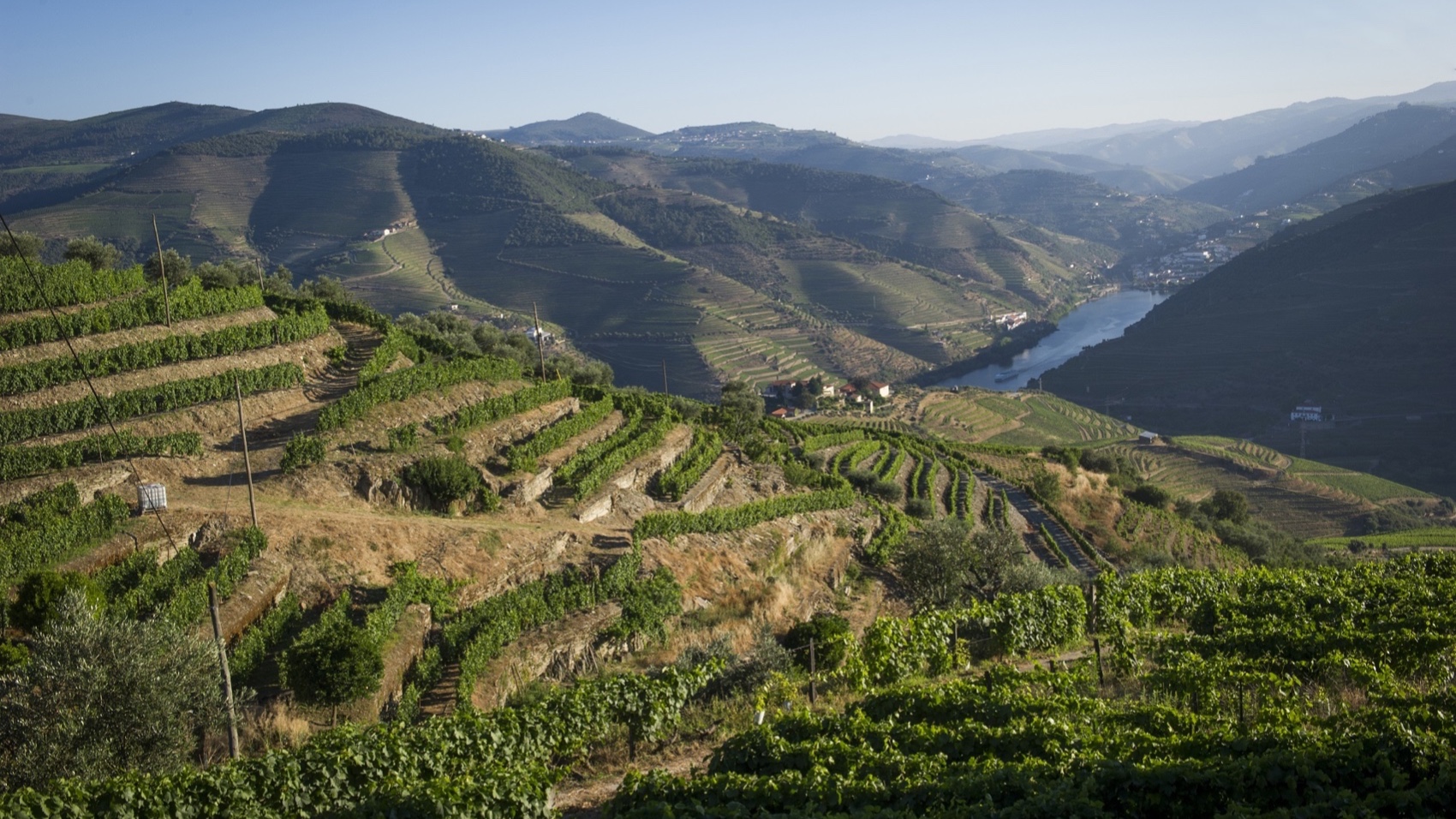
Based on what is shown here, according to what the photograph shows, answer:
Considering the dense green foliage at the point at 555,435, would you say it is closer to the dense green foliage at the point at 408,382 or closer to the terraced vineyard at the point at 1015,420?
the dense green foliage at the point at 408,382

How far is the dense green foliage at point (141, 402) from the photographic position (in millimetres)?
23266

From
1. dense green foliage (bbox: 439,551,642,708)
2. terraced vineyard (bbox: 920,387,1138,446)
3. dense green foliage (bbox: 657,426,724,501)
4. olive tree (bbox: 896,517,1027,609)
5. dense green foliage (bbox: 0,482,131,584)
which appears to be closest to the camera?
dense green foliage (bbox: 0,482,131,584)

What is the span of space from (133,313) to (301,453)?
30.8 feet

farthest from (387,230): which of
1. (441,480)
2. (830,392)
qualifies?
(441,480)

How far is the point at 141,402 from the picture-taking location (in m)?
25.5

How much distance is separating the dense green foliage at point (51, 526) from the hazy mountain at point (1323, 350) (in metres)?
89.0

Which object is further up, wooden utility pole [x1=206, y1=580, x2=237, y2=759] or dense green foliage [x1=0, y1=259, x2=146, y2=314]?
dense green foliage [x1=0, y1=259, x2=146, y2=314]

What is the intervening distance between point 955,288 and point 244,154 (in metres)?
149

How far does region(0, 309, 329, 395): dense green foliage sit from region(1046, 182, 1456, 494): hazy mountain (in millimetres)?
84239

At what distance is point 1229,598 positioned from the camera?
20.8 metres

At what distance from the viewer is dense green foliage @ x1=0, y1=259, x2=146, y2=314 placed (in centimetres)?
2780

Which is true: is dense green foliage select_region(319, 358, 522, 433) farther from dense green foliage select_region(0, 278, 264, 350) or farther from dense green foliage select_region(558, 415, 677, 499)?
dense green foliage select_region(0, 278, 264, 350)

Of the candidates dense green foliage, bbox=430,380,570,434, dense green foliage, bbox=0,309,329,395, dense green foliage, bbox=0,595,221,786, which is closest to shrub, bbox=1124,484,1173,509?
dense green foliage, bbox=430,380,570,434

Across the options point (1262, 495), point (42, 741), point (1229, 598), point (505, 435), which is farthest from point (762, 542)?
point (1262, 495)
